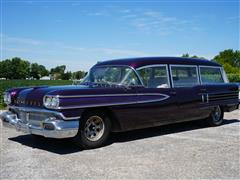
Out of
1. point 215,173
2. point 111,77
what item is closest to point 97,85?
point 111,77

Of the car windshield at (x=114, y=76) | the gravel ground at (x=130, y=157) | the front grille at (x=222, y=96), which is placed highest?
the car windshield at (x=114, y=76)

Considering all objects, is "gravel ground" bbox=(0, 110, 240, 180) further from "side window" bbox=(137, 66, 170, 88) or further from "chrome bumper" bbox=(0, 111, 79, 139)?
"side window" bbox=(137, 66, 170, 88)

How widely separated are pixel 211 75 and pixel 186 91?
156cm

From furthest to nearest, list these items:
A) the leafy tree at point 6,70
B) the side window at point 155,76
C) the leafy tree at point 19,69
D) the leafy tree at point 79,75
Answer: the leafy tree at point 19,69 < the leafy tree at point 6,70 < the leafy tree at point 79,75 < the side window at point 155,76

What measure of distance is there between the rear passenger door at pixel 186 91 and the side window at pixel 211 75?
325mm

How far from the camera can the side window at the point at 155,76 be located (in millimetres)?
6746

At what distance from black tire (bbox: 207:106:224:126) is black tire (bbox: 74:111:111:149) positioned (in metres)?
3.48

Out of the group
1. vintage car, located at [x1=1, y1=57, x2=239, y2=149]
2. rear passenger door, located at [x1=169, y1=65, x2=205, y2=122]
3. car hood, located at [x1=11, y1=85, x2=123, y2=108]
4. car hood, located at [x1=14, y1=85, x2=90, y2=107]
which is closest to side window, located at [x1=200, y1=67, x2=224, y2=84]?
vintage car, located at [x1=1, y1=57, x2=239, y2=149]

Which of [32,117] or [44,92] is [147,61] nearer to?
[44,92]

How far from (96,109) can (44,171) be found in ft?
5.60

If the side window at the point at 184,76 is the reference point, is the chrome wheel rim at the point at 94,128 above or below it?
below

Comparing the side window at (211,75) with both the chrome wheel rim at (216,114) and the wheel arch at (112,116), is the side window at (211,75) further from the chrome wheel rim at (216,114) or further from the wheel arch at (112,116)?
the wheel arch at (112,116)

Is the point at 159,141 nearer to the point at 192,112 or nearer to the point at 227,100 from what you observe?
the point at 192,112

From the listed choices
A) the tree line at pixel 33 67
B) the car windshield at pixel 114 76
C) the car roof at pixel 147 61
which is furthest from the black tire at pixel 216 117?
the tree line at pixel 33 67
